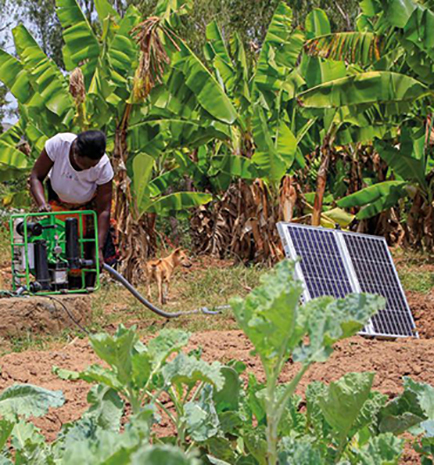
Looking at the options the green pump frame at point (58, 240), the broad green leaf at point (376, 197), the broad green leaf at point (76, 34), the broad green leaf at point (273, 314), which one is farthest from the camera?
the broad green leaf at point (376, 197)

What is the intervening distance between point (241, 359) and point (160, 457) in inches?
130

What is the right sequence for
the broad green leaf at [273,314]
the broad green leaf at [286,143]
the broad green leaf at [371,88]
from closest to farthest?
the broad green leaf at [273,314] → the broad green leaf at [371,88] → the broad green leaf at [286,143]

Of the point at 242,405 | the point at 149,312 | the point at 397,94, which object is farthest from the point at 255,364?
the point at 397,94

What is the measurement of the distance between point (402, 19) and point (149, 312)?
192 inches

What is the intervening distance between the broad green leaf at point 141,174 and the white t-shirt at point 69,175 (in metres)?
2.44

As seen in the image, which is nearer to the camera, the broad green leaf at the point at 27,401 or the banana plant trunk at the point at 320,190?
the broad green leaf at the point at 27,401

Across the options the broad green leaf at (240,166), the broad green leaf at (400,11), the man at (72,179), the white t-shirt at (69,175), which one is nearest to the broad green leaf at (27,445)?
the man at (72,179)

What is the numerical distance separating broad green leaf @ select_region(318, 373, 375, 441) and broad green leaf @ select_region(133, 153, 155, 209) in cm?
705

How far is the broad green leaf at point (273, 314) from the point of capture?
4.64ft

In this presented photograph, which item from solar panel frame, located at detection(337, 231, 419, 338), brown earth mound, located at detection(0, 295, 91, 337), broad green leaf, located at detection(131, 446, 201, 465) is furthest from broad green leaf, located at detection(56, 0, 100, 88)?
broad green leaf, located at detection(131, 446, 201, 465)

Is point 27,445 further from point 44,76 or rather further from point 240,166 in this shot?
point 44,76

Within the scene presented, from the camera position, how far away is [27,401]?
192 cm

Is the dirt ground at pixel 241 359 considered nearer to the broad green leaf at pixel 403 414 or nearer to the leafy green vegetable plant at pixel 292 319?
the broad green leaf at pixel 403 414

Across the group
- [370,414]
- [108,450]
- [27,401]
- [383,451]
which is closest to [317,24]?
[370,414]
